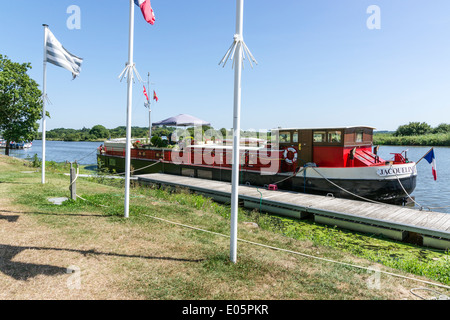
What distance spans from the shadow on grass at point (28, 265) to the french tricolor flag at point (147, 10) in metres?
5.64

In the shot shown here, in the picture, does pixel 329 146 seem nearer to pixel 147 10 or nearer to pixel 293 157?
pixel 293 157

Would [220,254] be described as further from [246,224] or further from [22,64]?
[22,64]

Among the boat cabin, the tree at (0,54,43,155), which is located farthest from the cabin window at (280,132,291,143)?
the tree at (0,54,43,155)

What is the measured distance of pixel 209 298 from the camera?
385 cm

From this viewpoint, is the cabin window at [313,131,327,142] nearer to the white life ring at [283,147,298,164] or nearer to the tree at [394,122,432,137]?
the white life ring at [283,147,298,164]

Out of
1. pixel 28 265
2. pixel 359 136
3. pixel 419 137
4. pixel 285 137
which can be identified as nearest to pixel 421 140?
pixel 419 137

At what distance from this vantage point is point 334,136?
529 inches

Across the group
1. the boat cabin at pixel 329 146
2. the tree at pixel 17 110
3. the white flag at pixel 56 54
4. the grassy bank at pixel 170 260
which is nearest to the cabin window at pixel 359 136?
the boat cabin at pixel 329 146

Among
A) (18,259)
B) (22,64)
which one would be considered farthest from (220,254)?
(22,64)

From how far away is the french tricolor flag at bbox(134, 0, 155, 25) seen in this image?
6914mm

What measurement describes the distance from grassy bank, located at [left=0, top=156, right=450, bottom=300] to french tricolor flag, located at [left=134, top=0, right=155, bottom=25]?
17.1ft

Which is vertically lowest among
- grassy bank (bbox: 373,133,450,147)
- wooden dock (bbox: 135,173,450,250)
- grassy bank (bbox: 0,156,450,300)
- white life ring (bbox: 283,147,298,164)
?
wooden dock (bbox: 135,173,450,250)

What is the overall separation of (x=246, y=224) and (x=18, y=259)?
526cm

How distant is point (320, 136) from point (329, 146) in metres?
0.66
